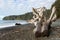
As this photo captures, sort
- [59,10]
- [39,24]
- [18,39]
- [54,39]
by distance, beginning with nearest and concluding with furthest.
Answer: [54,39]
[18,39]
[39,24]
[59,10]

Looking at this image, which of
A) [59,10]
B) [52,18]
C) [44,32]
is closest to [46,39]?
[44,32]

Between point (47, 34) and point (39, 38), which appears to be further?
point (47, 34)

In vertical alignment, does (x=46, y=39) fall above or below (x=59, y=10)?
above

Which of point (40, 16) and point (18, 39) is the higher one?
point (40, 16)

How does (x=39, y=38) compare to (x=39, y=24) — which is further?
(x=39, y=24)

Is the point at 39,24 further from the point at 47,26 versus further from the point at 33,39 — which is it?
the point at 33,39

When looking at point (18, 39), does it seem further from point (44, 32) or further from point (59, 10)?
point (59, 10)

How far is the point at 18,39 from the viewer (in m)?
12.2

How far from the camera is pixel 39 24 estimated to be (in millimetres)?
13047

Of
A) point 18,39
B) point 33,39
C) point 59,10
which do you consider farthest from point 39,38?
point 59,10

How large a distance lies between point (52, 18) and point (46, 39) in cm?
226

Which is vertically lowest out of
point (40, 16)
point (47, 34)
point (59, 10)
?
point (59, 10)

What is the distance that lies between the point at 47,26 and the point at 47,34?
58cm

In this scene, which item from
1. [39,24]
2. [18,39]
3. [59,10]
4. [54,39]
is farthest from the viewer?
[59,10]
